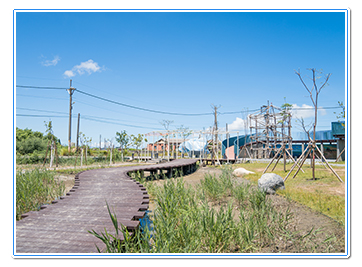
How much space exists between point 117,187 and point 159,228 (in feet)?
11.4

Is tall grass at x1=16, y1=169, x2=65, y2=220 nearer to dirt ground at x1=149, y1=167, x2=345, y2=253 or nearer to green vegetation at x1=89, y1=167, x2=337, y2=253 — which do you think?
dirt ground at x1=149, y1=167, x2=345, y2=253

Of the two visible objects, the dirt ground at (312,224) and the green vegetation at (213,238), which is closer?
the green vegetation at (213,238)

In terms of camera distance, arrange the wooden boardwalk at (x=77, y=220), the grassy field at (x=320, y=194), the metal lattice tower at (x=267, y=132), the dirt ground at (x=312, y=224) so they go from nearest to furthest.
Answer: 1. the wooden boardwalk at (x=77, y=220)
2. the dirt ground at (x=312, y=224)
3. the grassy field at (x=320, y=194)
4. the metal lattice tower at (x=267, y=132)

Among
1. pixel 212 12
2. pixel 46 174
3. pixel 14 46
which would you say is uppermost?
pixel 212 12

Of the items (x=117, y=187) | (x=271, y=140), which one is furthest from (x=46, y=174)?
(x=271, y=140)

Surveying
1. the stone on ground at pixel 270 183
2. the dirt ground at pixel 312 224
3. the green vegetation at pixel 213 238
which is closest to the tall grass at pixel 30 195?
the dirt ground at pixel 312 224

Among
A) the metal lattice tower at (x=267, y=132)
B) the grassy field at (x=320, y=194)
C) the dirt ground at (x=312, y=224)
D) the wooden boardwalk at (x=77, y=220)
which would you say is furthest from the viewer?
the metal lattice tower at (x=267, y=132)

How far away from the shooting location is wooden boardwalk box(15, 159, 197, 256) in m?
2.77

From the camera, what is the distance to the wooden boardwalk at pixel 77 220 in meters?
2.77

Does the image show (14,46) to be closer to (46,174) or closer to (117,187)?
(117,187)

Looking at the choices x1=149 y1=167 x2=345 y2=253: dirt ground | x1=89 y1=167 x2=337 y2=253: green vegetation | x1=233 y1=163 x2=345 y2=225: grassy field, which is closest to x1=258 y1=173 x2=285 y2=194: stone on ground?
x1=233 y1=163 x2=345 y2=225: grassy field

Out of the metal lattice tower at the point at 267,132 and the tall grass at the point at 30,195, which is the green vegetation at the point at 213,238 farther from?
the metal lattice tower at the point at 267,132

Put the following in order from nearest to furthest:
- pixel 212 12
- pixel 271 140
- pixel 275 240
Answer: pixel 212 12
pixel 275 240
pixel 271 140

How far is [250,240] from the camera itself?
3.23m
